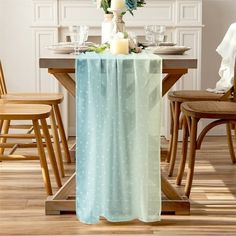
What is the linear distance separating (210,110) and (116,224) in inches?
30.5

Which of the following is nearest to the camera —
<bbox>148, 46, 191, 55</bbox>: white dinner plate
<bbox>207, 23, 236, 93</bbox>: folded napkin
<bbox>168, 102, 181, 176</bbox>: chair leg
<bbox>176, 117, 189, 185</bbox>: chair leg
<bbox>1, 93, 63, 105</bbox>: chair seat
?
<bbox>148, 46, 191, 55</bbox>: white dinner plate

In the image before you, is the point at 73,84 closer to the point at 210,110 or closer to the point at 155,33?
the point at 155,33

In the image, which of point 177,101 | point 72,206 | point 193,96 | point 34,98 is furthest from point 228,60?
point 72,206

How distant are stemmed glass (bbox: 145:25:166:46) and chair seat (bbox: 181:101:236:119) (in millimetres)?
369

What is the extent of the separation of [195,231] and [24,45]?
264 cm

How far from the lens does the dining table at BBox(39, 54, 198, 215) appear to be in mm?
2684

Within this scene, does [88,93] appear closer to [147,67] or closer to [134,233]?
[147,67]

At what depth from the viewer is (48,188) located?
3090mm

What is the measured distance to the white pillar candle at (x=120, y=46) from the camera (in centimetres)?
274

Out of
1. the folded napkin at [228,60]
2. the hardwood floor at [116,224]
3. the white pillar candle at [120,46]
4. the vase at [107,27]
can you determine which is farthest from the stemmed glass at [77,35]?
the folded napkin at [228,60]

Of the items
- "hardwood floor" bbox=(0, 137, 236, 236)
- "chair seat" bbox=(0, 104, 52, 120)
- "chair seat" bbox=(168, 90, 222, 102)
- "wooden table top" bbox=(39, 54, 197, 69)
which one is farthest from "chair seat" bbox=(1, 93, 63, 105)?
"wooden table top" bbox=(39, 54, 197, 69)

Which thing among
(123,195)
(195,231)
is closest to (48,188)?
(123,195)

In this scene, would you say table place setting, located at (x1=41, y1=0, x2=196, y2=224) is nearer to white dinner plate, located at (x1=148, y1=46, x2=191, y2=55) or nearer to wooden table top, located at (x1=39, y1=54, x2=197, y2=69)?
wooden table top, located at (x1=39, y1=54, x2=197, y2=69)

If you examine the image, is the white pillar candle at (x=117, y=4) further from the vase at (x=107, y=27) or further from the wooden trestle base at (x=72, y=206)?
the wooden trestle base at (x=72, y=206)
